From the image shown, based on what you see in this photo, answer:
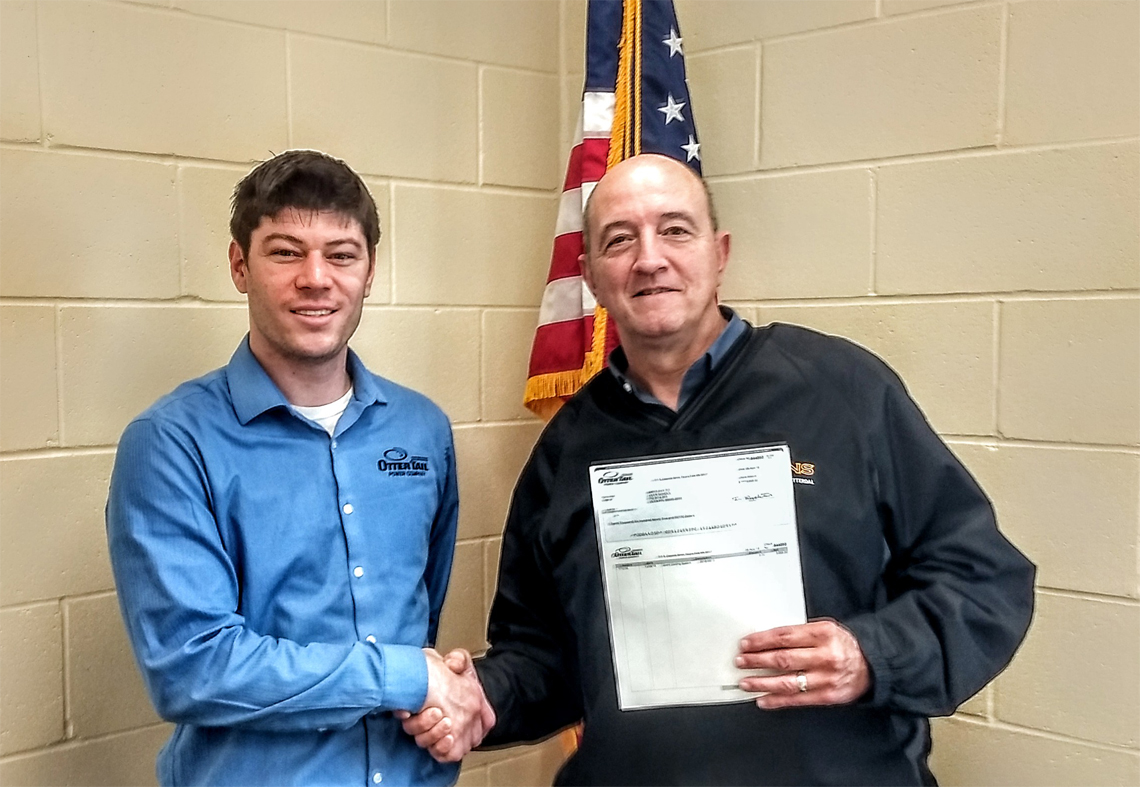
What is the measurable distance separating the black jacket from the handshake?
157 millimetres

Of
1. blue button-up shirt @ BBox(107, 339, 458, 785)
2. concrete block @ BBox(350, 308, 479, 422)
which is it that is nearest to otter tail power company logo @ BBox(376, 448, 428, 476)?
blue button-up shirt @ BBox(107, 339, 458, 785)

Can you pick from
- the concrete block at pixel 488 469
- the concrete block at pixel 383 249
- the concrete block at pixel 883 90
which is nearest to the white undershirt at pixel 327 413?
the concrete block at pixel 383 249

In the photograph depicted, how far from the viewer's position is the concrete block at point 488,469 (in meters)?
2.21

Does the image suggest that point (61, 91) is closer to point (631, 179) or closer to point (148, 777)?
point (631, 179)

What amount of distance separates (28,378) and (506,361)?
3.25 ft

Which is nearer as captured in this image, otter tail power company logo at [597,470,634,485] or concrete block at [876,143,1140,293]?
otter tail power company logo at [597,470,634,485]

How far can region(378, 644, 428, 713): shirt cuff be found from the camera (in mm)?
1367

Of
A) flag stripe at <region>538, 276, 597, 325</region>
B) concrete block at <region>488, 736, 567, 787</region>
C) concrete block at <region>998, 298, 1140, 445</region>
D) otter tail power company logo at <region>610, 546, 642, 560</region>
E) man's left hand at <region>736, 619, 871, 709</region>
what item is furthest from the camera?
concrete block at <region>488, 736, 567, 787</region>

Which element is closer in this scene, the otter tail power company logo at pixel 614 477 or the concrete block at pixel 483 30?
the otter tail power company logo at pixel 614 477

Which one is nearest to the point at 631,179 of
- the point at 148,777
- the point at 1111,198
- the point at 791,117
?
the point at 791,117

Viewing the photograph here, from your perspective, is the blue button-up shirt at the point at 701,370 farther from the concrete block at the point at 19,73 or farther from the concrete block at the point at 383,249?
the concrete block at the point at 19,73

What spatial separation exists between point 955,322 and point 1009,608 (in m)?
0.61

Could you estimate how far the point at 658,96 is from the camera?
1.96 metres

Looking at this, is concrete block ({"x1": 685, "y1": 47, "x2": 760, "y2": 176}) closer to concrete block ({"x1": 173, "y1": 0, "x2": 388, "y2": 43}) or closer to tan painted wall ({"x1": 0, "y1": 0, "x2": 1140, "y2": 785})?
tan painted wall ({"x1": 0, "y1": 0, "x2": 1140, "y2": 785})
